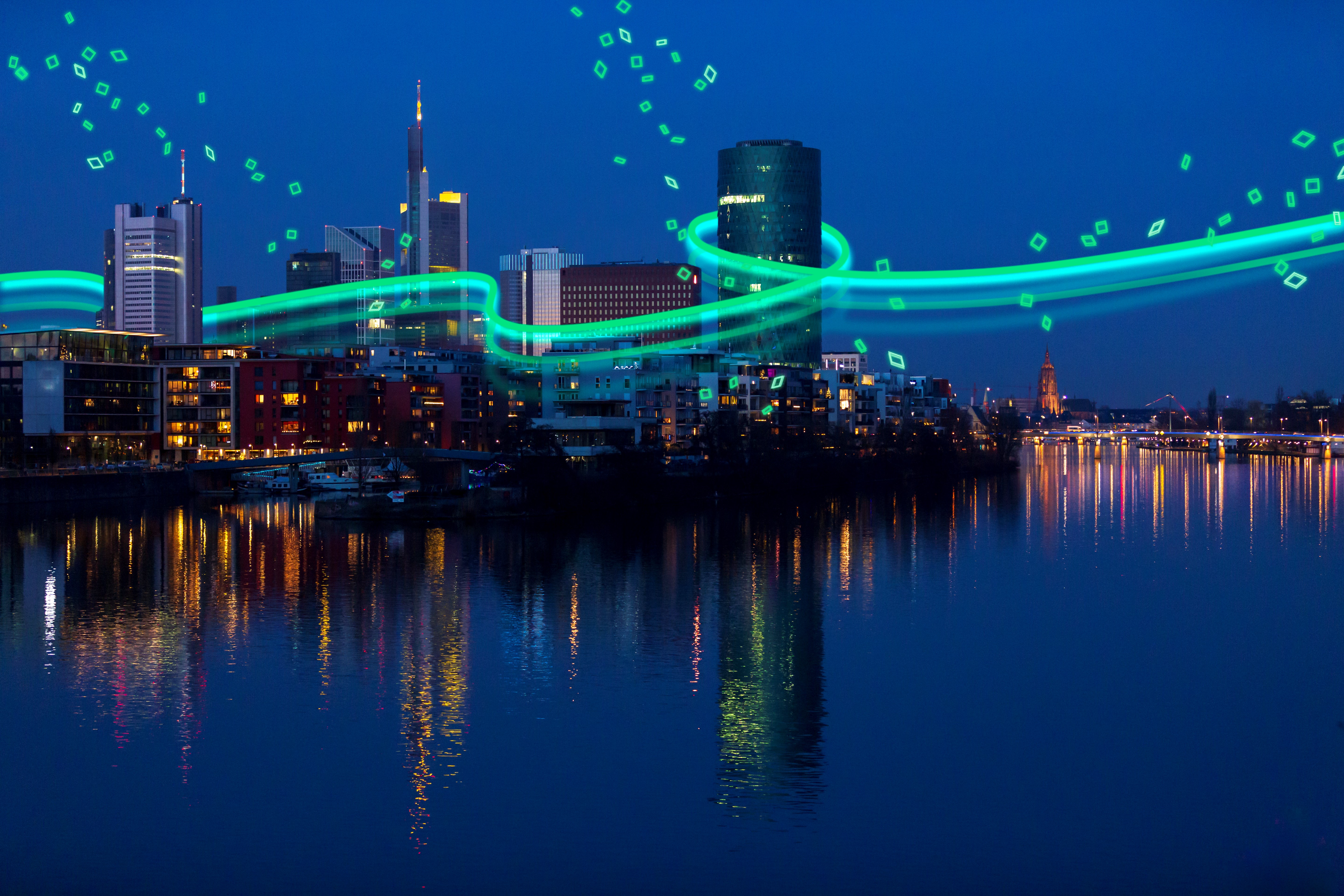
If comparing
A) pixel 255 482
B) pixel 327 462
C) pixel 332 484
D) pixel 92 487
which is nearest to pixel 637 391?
pixel 327 462

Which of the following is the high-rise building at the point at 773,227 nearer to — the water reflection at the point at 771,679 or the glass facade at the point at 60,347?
the glass facade at the point at 60,347

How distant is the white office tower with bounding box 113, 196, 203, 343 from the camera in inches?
3317

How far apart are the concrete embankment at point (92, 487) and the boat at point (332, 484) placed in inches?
111

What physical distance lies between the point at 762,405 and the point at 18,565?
3155 cm

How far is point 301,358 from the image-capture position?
37.4m

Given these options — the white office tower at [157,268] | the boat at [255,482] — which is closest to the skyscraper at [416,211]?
the white office tower at [157,268]

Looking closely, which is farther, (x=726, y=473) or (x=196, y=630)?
(x=726, y=473)

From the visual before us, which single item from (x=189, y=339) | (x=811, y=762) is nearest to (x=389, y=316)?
(x=189, y=339)

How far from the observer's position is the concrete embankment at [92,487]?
26000 millimetres

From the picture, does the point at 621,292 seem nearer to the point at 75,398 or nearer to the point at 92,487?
the point at 75,398

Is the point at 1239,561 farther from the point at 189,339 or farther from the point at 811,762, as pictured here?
the point at 189,339

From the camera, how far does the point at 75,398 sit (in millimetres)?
33719

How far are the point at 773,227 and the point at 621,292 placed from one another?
994cm

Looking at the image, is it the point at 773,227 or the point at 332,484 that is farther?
the point at 773,227
